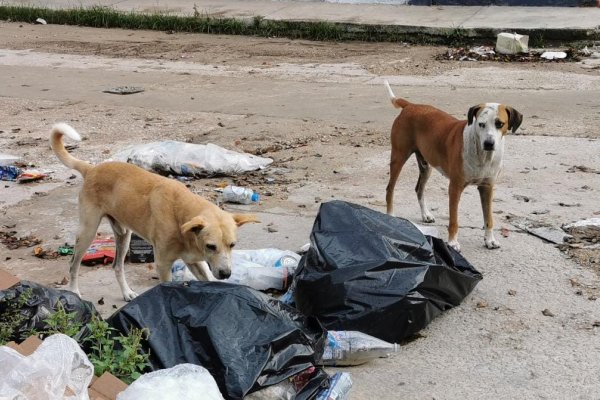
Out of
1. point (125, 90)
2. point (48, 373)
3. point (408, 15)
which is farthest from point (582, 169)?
point (408, 15)

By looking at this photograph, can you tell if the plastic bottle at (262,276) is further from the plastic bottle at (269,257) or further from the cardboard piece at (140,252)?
the cardboard piece at (140,252)

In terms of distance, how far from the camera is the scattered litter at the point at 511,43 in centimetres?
1232

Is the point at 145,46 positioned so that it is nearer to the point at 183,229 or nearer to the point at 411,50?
the point at 411,50

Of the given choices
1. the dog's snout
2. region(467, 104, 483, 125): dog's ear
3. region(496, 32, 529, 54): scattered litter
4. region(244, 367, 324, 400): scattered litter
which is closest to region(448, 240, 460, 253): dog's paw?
the dog's snout

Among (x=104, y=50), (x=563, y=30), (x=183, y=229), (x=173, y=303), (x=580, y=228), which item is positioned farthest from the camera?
(x=104, y=50)

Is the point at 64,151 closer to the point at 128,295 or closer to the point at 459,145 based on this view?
the point at 128,295

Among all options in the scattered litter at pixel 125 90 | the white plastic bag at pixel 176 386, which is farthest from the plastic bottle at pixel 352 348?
the scattered litter at pixel 125 90

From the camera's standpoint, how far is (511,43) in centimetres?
1234

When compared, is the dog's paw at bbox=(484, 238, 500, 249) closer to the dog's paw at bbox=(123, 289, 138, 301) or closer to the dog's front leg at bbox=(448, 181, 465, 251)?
the dog's front leg at bbox=(448, 181, 465, 251)

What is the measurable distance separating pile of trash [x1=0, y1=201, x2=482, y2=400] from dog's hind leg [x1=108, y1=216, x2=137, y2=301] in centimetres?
33

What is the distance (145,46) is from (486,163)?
9.88m

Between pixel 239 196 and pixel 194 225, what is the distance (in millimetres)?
2393

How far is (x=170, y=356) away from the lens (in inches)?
145

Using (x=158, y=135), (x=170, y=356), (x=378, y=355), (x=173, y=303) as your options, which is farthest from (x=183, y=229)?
(x=158, y=135)
